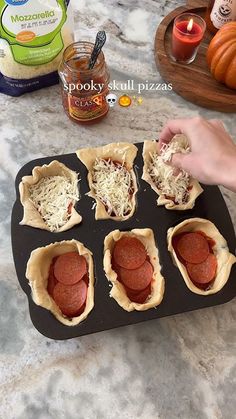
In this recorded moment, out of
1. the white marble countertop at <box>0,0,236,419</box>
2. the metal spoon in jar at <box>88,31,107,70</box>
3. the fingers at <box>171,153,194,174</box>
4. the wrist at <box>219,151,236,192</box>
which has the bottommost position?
the white marble countertop at <box>0,0,236,419</box>

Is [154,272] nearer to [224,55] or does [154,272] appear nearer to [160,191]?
[160,191]

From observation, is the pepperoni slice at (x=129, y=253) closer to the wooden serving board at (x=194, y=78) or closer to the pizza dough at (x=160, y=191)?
the pizza dough at (x=160, y=191)

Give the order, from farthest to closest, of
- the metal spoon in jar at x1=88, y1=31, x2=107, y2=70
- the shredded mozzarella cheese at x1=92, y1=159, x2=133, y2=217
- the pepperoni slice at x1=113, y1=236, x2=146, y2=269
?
1. the metal spoon in jar at x1=88, y1=31, x2=107, y2=70
2. the shredded mozzarella cheese at x1=92, y1=159, x2=133, y2=217
3. the pepperoni slice at x1=113, y1=236, x2=146, y2=269

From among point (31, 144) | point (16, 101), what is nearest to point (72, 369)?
point (31, 144)

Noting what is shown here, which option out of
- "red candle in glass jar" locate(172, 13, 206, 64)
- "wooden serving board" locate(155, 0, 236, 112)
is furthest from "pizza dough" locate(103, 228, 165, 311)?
"red candle in glass jar" locate(172, 13, 206, 64)

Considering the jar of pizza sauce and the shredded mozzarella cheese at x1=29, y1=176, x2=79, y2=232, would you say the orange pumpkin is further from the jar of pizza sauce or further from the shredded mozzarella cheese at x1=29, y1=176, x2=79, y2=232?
the shredded mozzarella cheese at x1=29, y1=176, x2=79, y2=232

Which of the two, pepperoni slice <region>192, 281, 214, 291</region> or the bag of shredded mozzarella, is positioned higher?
the bag of shredded mozzarella
